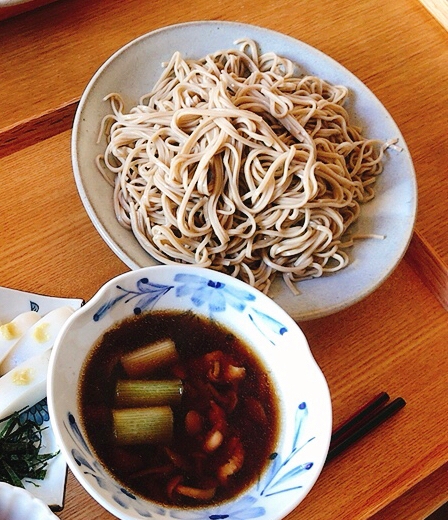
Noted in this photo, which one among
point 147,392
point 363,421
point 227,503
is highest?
point 147,392

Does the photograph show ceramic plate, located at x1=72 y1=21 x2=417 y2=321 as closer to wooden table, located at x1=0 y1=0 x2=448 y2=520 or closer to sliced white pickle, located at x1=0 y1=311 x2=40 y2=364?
wooden table, located at x1=0 y1=0 x2=448 y2=520

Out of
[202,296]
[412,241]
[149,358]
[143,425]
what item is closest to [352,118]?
[412,241]

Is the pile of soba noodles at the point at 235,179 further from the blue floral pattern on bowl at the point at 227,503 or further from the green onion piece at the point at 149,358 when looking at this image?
the blue floral pattern on bowl at the point at 227,503

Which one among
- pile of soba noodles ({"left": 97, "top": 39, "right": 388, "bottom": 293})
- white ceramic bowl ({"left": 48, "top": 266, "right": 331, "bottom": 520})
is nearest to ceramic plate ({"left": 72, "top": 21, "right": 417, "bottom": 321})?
pile of soba noodles ({"left": 97, "top": 39, "right": 388, "bottom": 293})

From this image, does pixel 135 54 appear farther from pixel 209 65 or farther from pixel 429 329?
pixel 429 329

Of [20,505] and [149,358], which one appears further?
[149,358]

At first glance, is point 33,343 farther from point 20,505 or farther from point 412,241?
point 412,241
